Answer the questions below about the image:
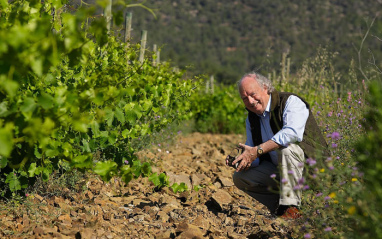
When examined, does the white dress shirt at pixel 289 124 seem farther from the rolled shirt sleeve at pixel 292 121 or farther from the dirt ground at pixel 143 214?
the dirt ground at pixel 143 214

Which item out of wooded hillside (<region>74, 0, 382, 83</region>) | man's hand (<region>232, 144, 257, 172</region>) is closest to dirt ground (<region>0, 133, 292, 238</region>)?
man's hand (<region>232, 144, 257, 172</region>)

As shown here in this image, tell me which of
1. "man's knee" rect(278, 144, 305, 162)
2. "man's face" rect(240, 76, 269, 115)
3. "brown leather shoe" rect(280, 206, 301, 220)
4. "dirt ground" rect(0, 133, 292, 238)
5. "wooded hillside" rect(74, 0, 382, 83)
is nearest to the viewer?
"dirt ground" rect(0, 133, 292, 238)

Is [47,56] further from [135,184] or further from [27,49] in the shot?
[135,184]

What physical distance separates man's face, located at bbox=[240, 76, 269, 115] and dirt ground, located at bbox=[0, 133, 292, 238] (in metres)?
0.83

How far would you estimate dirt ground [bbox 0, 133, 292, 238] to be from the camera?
2.79 m

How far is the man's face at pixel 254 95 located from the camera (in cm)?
332

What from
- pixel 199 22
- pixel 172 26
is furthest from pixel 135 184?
pixel 199 22

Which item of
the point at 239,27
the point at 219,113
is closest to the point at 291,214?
the point at 219,113

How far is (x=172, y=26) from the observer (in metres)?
48.1

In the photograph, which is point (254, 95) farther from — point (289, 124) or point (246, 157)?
point (246, 157)

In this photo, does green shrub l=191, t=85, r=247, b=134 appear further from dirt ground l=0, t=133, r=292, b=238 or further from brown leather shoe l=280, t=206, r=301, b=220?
brown leather shoe l=280, t=206, r=301, b=220

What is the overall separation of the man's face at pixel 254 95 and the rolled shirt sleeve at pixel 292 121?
0.58 feet

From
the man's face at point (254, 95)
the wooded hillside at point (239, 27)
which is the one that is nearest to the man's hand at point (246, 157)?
the man's face at point (254, 95)

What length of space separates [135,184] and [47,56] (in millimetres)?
2799
